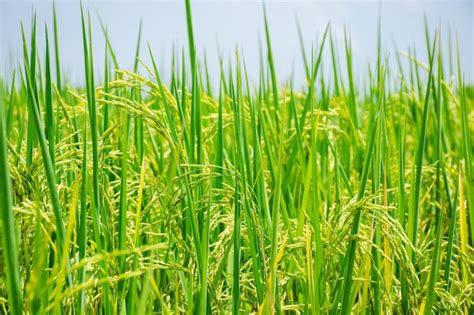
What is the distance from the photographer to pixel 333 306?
38.3 inches

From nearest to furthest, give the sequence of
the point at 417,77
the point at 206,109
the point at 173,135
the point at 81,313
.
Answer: the point at 81,313, the point at 173,135, the point at 206,109, the point at 417,77

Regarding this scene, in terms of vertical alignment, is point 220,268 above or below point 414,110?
below

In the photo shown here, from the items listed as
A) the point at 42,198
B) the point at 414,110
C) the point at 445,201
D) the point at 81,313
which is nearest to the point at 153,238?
the point at 42,198

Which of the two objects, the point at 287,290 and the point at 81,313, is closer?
the point at 81,313

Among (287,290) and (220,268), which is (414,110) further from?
(220,268)

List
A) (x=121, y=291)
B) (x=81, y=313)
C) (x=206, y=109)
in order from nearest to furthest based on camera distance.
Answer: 1. (x=81, y=313)
2. (x=121, y=291)
3. (x=206, y=109)

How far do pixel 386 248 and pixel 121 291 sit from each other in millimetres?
456

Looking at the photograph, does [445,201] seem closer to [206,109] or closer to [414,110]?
[414,110]

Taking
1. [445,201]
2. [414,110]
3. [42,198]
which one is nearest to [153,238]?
[42,198]

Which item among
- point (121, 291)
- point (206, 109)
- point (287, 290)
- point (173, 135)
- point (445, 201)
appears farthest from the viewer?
point (206, 109)

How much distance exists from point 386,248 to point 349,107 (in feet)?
3.00

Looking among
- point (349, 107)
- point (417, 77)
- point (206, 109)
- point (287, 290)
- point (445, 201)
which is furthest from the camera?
point (417, 77)

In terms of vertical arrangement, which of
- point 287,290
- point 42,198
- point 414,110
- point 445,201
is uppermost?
point 414,110

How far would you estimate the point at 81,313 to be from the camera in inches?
32.3
